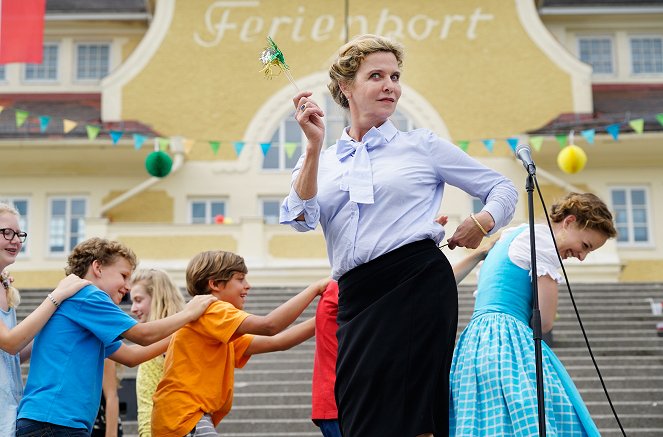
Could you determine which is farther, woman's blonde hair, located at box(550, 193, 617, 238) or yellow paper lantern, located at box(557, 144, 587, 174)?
yellow paper lantern, located at box(557, 144, 587, 174)

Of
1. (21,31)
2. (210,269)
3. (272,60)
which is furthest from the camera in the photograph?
(21,31)

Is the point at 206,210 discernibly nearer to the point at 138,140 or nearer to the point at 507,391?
the point at 138,140

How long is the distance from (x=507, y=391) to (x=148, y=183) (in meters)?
19.9

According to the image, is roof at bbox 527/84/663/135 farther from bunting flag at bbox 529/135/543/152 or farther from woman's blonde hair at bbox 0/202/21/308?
woman's blonde hair at bbox 0/202/21/308

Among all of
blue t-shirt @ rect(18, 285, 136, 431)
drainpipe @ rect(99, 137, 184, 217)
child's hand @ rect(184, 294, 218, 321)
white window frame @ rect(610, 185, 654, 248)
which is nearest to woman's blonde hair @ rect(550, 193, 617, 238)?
child's hand @ rect(184, 294, 218, 321)

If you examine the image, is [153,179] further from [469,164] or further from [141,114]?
[469,164]

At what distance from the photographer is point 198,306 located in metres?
4.88

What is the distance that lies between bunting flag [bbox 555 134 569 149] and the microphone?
17.5 metres

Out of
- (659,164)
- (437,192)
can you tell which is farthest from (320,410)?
(659,164)

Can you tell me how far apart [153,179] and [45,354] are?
1928 centimetres

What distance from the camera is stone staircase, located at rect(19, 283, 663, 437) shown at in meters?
9.63

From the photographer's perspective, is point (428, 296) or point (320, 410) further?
point (320, 410)

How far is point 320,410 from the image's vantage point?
5250 millimetres

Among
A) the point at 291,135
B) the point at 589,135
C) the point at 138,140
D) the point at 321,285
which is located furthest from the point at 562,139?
the point at 321,285
